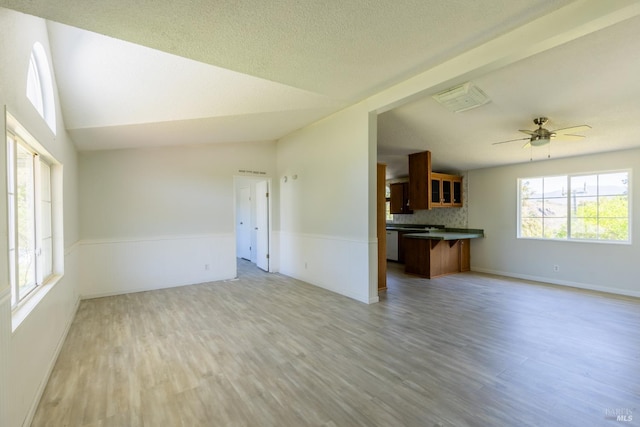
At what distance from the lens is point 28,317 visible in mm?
1809

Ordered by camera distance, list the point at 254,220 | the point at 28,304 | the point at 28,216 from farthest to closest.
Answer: the point at 254,220 < the point at 28,216 < the point at 28,304

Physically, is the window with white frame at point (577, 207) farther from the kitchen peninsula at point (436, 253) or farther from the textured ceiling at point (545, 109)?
the kitchen peninsula at point (436, 253)

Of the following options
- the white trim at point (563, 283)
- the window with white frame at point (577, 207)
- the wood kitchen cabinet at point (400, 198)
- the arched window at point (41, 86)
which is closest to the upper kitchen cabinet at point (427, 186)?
the wood kitchen cabinet at point (400, 198)

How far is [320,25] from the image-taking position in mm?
1985

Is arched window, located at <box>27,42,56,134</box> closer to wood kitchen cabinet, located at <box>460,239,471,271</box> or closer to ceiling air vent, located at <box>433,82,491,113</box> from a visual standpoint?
ceiling air vent, located at <box>433,82,491,113</box>

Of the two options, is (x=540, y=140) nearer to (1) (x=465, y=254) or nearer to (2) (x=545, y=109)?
(2) (x=545, y=109)

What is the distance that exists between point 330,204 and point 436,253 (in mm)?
2725

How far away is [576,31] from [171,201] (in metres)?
5.47

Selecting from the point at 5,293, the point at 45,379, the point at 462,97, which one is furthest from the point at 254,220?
the point at 5,293

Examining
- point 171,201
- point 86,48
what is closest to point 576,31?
point 86,48

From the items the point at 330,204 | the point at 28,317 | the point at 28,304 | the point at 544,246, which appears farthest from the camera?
the point at 544,246

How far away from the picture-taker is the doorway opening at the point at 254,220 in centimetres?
614

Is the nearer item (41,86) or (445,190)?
(41,86)

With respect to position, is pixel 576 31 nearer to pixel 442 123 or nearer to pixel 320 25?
pixel 320 25
